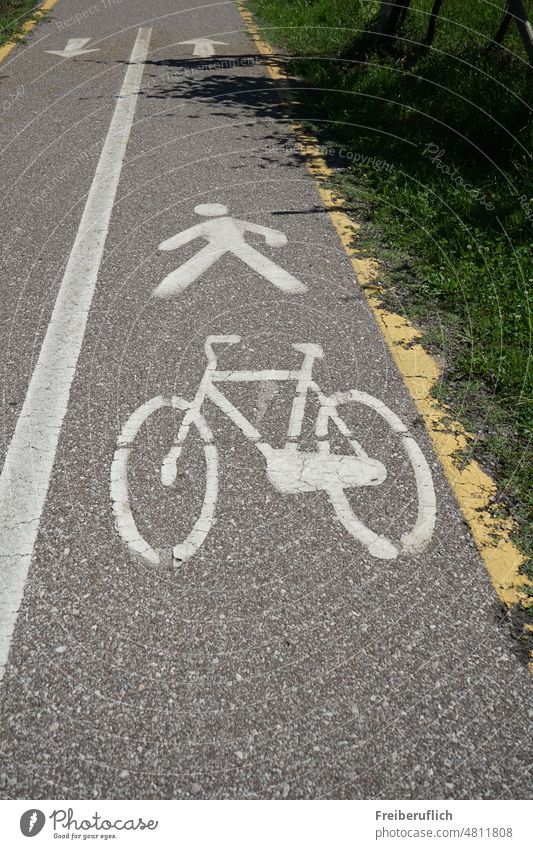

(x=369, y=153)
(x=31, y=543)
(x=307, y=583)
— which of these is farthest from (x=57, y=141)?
(x=307, y=583)

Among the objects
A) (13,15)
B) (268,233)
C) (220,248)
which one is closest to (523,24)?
(268,233)

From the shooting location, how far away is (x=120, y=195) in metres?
5.10

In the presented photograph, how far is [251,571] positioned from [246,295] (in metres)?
1.97

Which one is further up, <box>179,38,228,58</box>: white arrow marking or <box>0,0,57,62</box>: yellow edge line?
<box>0,0,57,62</box>: yellow edge line

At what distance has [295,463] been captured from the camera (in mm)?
2754

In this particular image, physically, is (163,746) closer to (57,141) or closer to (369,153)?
(369,153)

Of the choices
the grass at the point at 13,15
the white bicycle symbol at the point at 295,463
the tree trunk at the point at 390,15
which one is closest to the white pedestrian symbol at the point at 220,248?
the white bicycle symbol at the point at 295,463


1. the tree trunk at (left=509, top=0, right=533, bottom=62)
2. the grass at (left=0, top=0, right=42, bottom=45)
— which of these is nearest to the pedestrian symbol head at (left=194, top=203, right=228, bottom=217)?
the tree trunk at (left=509, top=0, right=533, bottom=62)

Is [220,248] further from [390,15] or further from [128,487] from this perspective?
[390,15]

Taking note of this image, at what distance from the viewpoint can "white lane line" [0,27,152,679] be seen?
231 cm

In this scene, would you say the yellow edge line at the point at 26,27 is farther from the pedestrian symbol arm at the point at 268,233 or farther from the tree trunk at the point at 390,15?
the pedestrian symbol arm at the point at 268,233
